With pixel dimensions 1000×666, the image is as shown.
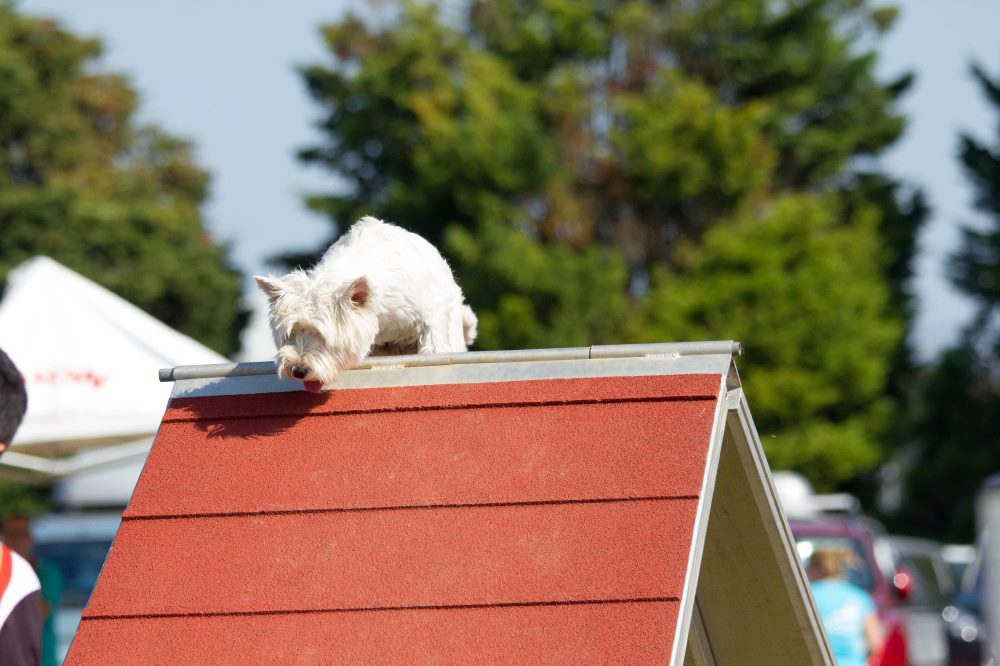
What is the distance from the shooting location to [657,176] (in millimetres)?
35844

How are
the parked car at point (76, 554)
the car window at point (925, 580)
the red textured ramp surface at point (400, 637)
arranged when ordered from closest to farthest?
the red textured ramp surface at point (400, 637)
the parked car at point (76, 554)
the car window at point (925, 580)

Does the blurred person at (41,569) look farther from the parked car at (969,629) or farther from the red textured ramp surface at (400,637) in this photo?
the parked car at (969,629)

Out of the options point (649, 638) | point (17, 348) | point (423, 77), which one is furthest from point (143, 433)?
point (423, 77)

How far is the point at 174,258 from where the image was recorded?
1432 inches

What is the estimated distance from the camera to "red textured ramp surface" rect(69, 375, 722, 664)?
3277 mm

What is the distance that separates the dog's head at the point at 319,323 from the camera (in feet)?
13.1

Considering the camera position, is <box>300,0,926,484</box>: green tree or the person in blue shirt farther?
<box>300,0,926,484</box>: green tree

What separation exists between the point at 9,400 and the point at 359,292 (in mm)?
1156

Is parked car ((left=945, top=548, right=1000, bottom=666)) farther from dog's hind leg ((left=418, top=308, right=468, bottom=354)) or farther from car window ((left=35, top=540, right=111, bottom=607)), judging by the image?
dog's hind leg ((left=418, top=308, right=468, bottom=354))

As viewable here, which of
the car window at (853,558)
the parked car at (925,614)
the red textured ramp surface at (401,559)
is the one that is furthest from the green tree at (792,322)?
the red textured ramp surface at (401,559)

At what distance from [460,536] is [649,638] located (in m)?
0.56

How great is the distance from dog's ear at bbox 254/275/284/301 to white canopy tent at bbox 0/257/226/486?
3773 millimetres

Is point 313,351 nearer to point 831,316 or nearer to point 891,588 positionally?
point 891,588

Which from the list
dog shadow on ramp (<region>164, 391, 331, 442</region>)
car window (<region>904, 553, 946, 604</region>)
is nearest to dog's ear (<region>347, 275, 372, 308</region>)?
dog shadow on ramp (<region>164, 391, 331, 442</region>)
